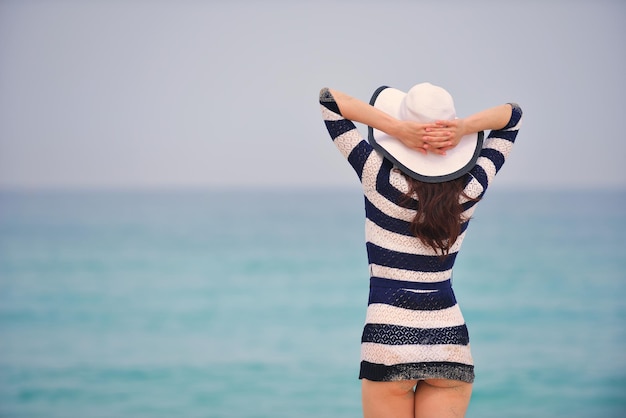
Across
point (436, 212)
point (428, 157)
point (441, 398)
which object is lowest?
point (441, 398)

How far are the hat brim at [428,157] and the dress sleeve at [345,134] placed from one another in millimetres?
39

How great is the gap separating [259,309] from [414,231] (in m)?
7.10

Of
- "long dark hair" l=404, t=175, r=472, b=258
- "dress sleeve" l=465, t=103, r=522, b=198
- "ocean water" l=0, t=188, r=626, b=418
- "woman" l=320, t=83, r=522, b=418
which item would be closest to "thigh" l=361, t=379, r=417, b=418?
"woman" l=320, t=83, r=522, b=418

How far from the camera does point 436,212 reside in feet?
6.24

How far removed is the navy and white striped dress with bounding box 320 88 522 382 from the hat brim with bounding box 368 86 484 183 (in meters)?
0.02

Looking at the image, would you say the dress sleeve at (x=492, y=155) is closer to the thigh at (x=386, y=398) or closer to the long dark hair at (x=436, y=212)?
the long dark hair at (x=436, y=212)

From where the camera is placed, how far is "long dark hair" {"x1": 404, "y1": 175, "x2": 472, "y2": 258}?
1.90 m

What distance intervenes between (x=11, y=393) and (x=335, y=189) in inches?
594

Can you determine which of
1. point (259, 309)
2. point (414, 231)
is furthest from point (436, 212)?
point (259, 309)

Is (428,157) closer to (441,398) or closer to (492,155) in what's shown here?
(492,155)

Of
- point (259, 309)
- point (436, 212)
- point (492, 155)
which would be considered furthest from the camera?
point (259, 309)

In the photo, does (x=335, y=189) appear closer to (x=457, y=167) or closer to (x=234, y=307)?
(x=234, y=307)

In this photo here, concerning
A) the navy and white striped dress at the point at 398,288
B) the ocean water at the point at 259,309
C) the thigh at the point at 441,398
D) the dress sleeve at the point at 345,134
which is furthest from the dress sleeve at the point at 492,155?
the ocean water at the point at 259,309

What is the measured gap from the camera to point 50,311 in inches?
333
